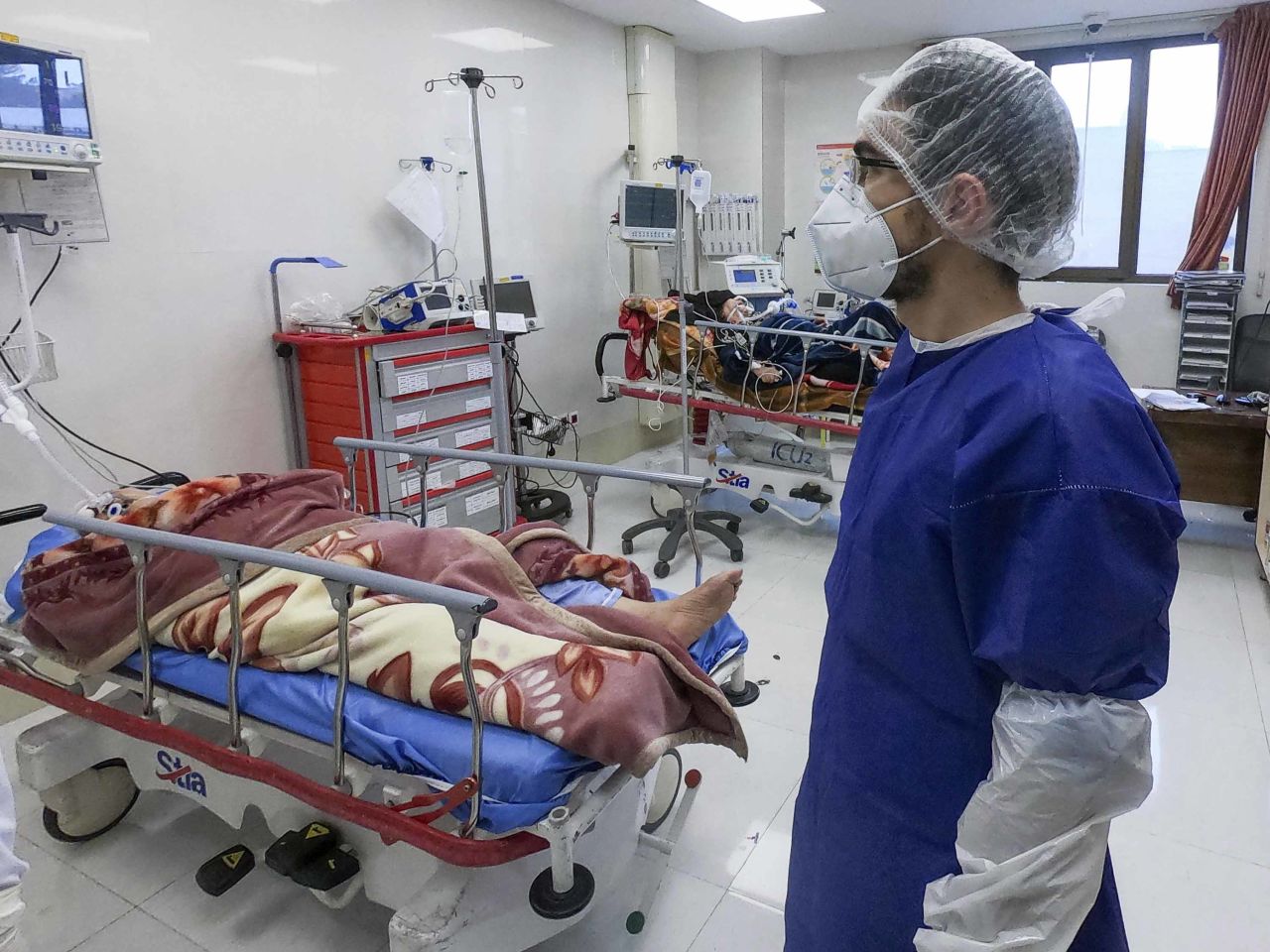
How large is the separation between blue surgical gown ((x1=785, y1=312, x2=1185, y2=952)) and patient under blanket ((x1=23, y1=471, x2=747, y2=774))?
388 mm

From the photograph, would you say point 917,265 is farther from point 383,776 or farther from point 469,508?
point 469,508

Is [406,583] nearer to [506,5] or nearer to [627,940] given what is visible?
[627,940]

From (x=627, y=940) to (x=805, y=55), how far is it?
19.3 feet

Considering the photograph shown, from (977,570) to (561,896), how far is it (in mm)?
852

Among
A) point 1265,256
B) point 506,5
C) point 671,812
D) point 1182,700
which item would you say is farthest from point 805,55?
point 671,812

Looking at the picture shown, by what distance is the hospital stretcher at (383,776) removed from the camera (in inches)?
53.8

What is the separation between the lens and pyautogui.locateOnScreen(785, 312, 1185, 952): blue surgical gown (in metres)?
0.83

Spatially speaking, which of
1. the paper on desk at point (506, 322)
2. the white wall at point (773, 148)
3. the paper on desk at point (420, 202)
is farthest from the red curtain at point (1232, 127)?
the paper on desk at point (420, 202)

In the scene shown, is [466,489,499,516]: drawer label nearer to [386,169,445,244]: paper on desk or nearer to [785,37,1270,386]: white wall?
[386,169,445,244]: paper on desk

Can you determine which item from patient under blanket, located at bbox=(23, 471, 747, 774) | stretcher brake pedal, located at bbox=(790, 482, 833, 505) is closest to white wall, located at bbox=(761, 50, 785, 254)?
stretcher brake pedal, located at bbox=(790, 482, 833, 505)

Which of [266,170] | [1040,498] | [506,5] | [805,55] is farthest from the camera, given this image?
[805,55]

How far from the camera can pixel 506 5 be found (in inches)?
169

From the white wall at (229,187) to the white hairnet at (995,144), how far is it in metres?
2.65

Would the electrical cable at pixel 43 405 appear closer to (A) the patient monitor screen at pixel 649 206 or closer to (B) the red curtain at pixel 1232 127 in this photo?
(A) the patient monitor screen at pixel 649 206
